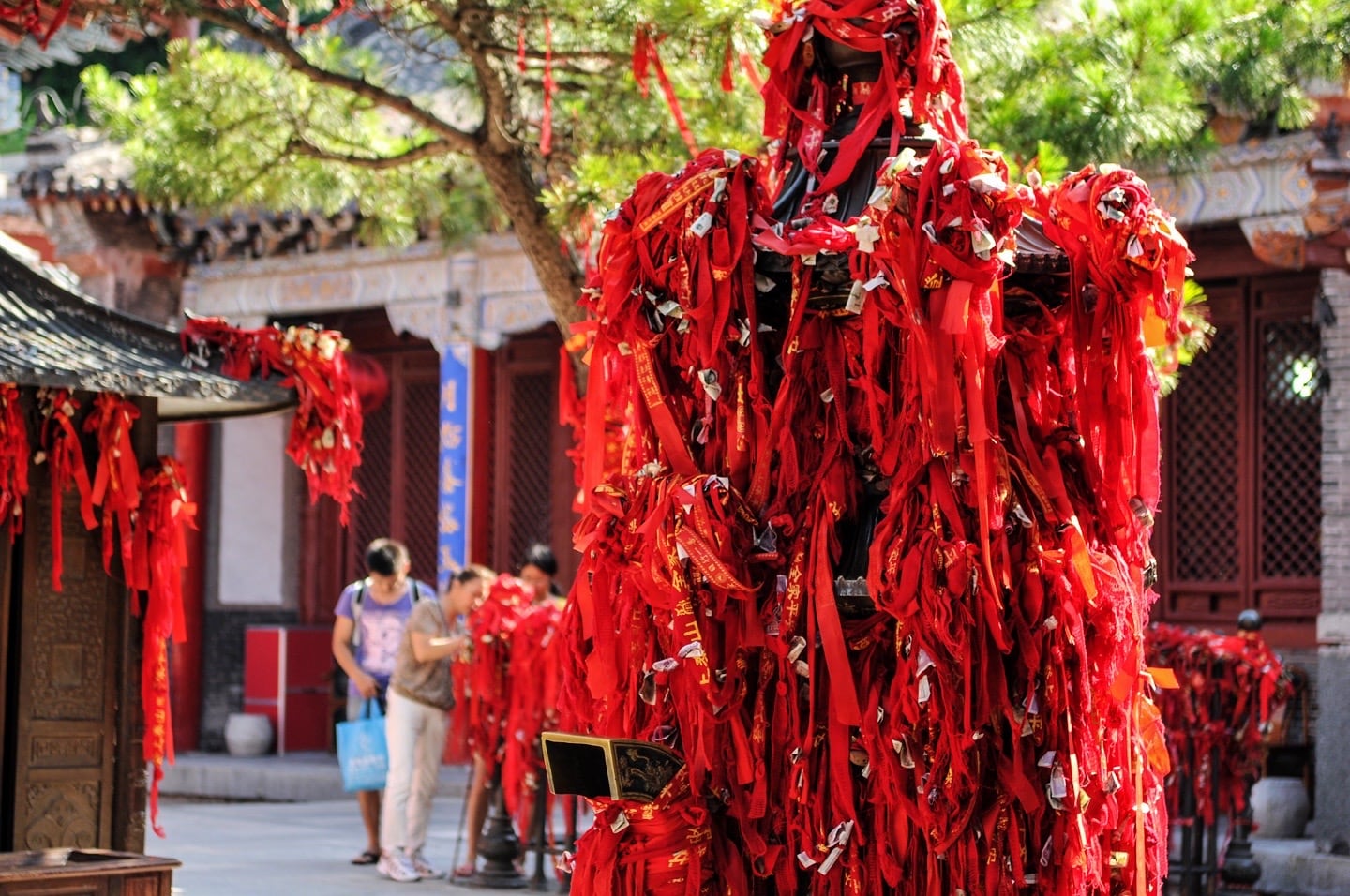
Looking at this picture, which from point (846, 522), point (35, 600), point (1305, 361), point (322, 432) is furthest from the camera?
point (1305, 361)

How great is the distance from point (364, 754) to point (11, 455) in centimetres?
328

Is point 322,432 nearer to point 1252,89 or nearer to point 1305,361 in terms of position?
point 1252,89

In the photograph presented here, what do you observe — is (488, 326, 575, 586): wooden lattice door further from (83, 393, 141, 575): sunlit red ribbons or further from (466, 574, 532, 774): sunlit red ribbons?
(83, 393, 141, 575): sunlit red ribbons

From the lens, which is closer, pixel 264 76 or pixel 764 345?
pixel 764 345

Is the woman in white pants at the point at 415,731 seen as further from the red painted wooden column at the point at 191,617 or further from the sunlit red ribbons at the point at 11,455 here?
the red painted wooden column at the point at 191,617

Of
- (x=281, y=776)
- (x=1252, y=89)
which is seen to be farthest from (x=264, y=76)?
(x=281, y=776)

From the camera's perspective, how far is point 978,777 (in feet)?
15.4

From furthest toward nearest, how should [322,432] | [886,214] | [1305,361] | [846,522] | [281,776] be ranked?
[281,776]
[1305,361]
[322,432]
[846,522]
[886,214]

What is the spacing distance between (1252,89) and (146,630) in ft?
17.7

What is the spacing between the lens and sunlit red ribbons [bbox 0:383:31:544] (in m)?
7.13

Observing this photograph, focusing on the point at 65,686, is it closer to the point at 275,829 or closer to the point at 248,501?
the point at 275,829

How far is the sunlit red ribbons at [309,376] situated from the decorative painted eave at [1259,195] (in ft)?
17.0

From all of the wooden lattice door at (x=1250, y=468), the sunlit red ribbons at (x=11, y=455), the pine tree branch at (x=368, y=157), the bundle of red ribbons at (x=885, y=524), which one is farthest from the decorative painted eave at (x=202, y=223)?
the bundle of red ribbons at (x=885, y=524)

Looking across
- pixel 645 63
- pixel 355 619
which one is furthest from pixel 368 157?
pixel 355 619
